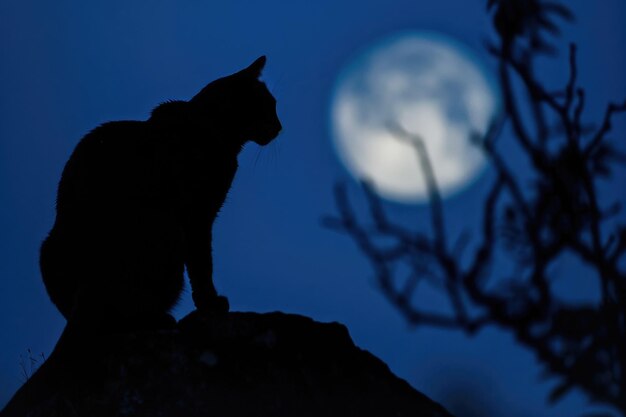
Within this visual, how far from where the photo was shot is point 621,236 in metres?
2.85

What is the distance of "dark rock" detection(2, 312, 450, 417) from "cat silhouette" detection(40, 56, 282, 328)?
0.48 meters

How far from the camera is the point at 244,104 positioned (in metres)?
7.52

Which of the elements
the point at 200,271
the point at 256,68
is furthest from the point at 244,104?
the point at 200,271

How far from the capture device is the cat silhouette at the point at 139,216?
18.1ft

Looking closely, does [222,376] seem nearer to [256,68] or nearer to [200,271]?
[200,271]

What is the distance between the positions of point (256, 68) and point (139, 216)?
268cm

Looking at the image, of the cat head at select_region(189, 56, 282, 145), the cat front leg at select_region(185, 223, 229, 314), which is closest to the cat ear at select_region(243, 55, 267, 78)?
the cat head at select_region(189, 56, 282, 145)

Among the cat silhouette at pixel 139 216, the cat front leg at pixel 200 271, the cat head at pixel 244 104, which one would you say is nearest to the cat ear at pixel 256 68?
the cat head at pixel 244 104

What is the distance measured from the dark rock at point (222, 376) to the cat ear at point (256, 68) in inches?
133

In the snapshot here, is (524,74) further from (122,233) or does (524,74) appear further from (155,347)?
(122,233)

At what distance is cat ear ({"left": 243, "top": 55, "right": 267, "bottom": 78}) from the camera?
7.65 m

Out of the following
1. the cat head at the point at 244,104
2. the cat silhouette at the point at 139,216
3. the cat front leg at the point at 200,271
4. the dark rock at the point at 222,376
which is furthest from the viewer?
the cat head at the point at 244,104

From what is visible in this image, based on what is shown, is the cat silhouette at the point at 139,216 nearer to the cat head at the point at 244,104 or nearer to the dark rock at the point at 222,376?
the cat head at the point at 244,104

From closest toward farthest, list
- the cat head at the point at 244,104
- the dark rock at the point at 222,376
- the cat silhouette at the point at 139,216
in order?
the dark rock at the point at 222,376 → the cat silhouette at the point at 139,216 → the cat head at the point at 244,104
